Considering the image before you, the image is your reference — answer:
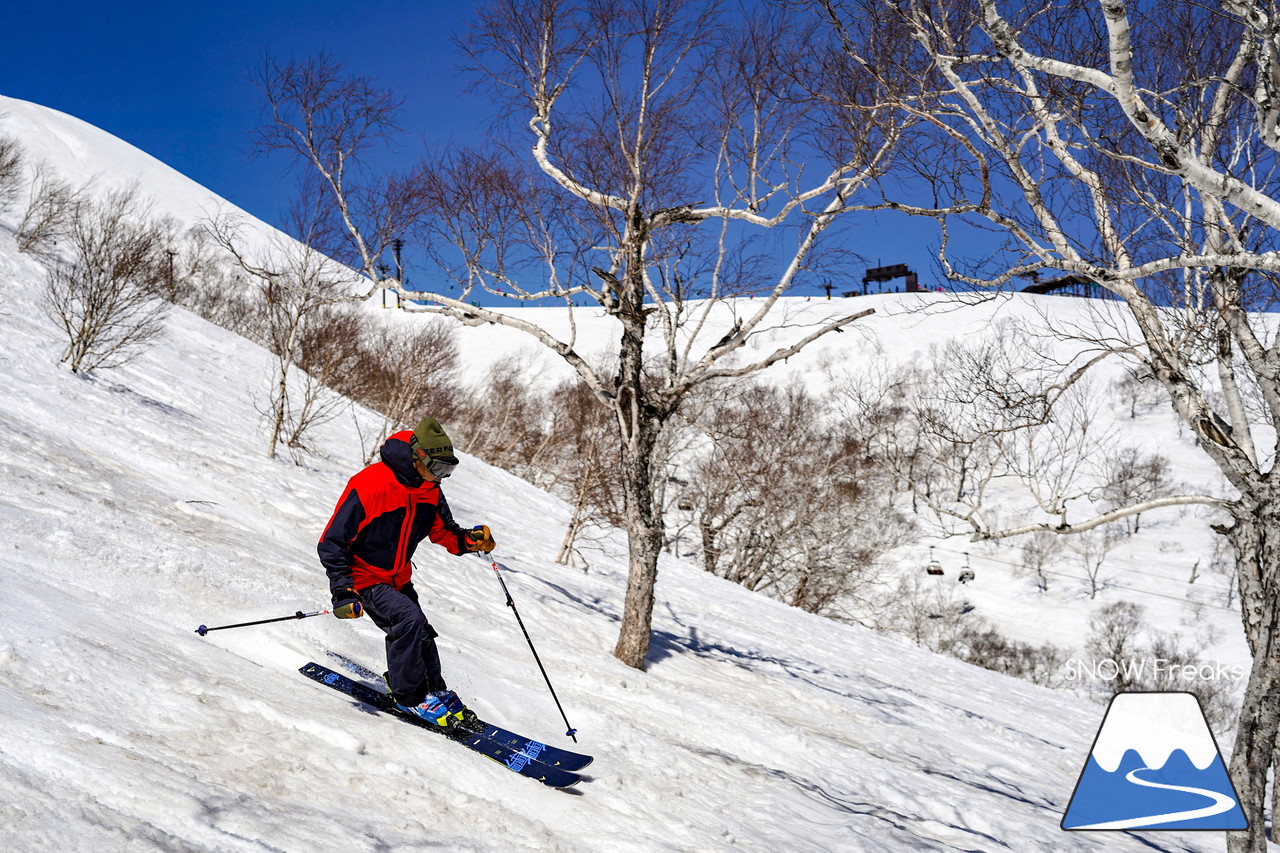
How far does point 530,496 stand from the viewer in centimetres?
2167

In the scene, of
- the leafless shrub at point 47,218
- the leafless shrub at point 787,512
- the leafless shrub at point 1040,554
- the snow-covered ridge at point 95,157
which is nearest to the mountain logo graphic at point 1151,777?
the leafless shrub at point 787,512

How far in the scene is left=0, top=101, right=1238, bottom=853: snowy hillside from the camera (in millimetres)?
2990

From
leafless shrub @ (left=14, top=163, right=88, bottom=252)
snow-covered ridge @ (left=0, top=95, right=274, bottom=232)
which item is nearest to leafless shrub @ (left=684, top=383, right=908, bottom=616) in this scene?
leafless shrub @ (left=14, top=163, right=88, bottom=252)

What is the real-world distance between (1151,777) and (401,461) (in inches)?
150

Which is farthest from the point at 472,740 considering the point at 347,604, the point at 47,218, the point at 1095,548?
the point at 1095,548

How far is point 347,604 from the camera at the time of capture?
4.14 m

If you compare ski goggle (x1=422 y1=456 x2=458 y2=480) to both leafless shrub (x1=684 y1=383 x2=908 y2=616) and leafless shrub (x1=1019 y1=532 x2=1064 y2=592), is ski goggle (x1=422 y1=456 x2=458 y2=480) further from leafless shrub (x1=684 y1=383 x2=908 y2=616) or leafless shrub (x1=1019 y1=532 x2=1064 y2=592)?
leafless shrub (x1=1019 y1=532 x2=1064 y2=592)

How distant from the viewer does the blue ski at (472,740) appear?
4.09m

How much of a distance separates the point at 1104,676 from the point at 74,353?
131 ft

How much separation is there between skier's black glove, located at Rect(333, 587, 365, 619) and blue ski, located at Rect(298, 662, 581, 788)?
2.05 ft

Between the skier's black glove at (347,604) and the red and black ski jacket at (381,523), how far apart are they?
0.04 metres

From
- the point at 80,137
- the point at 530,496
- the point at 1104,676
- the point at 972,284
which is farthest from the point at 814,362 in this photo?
the point at 80,137

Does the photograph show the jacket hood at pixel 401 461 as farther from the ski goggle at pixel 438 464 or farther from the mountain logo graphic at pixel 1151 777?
the mountain logo graphic at pixel 1151 777

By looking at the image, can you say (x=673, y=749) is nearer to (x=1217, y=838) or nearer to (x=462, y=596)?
(x=462, y=596)
